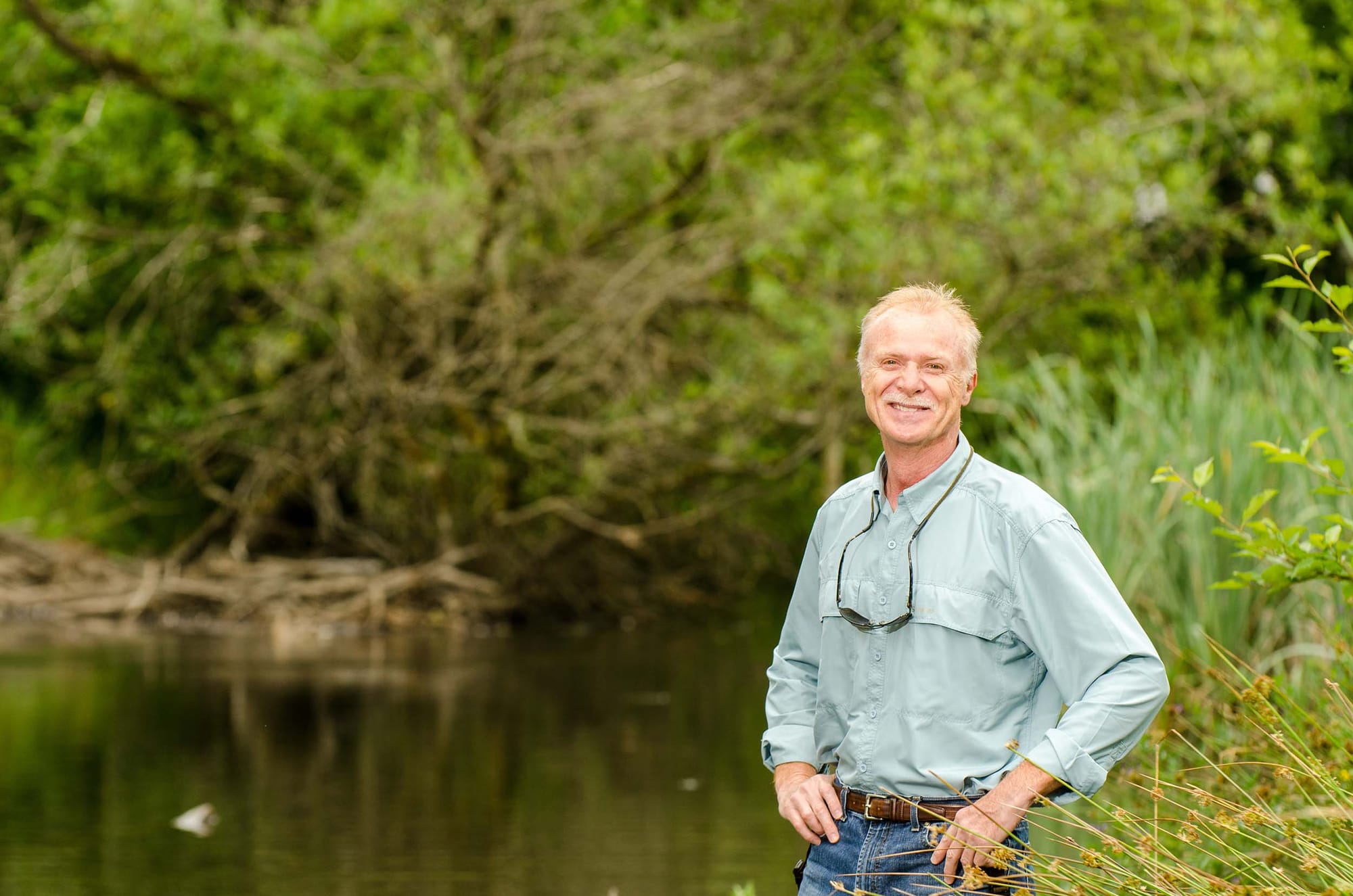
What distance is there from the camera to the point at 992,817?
2.78 m

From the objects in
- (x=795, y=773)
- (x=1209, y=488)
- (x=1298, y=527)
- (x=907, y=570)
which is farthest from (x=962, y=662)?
(x=1209, y=488)

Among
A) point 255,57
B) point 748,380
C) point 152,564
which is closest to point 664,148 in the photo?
point 748,380

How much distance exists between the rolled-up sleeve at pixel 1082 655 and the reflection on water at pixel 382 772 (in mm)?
4011

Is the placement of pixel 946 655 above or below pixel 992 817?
above

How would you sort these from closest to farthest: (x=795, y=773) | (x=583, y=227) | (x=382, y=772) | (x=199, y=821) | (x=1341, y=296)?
(x=795, y=773) < (x=1341, y=296) < (x=199, y=821) < (x=382, y=772) < (x=583, y=227)

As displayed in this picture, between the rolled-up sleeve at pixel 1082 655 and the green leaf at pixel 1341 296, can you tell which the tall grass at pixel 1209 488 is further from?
the rolled-up sleeve at pixel 1082 655

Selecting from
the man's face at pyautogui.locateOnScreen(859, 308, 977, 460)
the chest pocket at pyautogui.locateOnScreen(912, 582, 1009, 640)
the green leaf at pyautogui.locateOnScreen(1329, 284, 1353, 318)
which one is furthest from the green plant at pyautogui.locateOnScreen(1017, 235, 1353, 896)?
the man's face at pyautogui.locateOnScreen(859, 308, 977, 460)

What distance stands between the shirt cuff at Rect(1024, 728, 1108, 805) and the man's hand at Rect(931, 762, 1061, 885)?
2 cm

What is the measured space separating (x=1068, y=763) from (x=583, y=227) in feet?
47.6

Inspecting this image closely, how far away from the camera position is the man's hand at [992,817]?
2775 mm

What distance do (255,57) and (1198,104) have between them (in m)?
8.27

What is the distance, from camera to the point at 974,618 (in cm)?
294

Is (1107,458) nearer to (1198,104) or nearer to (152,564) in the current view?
(1198,104)

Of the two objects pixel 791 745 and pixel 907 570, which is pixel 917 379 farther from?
pixel 791 745
